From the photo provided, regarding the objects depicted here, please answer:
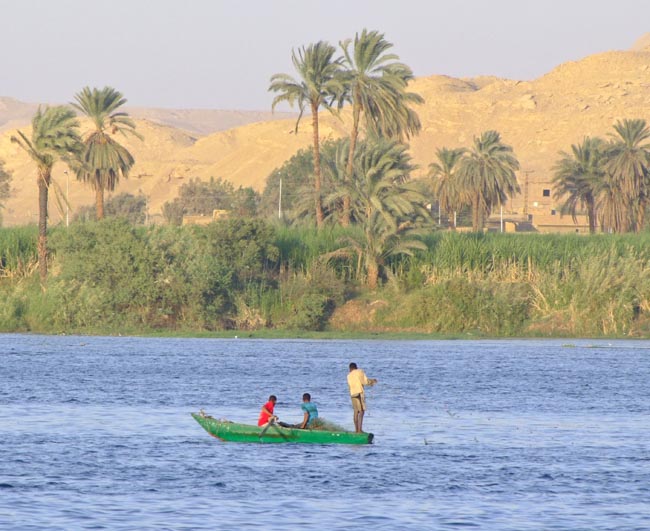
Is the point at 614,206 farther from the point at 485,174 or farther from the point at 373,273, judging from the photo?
the point at 373,273

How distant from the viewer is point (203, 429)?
108 ft

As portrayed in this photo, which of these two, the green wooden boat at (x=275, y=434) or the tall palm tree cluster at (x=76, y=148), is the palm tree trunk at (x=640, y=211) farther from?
the green wooden boat at (x=275, y=434)

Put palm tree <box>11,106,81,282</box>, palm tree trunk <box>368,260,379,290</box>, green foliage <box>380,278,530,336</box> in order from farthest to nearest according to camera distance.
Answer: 1. palm tree trunk <box>368,260,379,290</box>
2. palm tree <box>11,106,81,282</box>
3. green foliage <box>380,278,530,336</box>

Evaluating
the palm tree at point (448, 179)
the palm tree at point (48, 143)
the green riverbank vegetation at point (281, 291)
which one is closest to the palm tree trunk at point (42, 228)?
the palm tree at point (48, 143)

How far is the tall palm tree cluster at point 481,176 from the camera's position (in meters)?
99.6

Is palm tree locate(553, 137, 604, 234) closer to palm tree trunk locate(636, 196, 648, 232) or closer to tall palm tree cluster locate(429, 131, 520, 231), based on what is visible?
palm tree trunk locate(636, 196, 648, 232)

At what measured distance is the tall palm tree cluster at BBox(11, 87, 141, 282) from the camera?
72250 mm

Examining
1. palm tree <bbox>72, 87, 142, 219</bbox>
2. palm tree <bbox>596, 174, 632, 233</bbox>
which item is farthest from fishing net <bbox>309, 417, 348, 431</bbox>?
palm tree <bbox>596, 174, 632, 233</bbox>

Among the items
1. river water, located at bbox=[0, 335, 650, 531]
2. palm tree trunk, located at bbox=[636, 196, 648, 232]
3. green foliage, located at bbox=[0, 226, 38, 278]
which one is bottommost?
river water, located at bbox=[0, 335, 650, 531]

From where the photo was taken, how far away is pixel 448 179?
104188mm

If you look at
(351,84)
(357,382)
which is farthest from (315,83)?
(357,382)

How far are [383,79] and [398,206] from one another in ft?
53.9

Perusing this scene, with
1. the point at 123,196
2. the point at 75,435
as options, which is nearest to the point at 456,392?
the point at 75,435

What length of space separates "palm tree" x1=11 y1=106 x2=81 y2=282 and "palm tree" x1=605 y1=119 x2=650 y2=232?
4143cm
